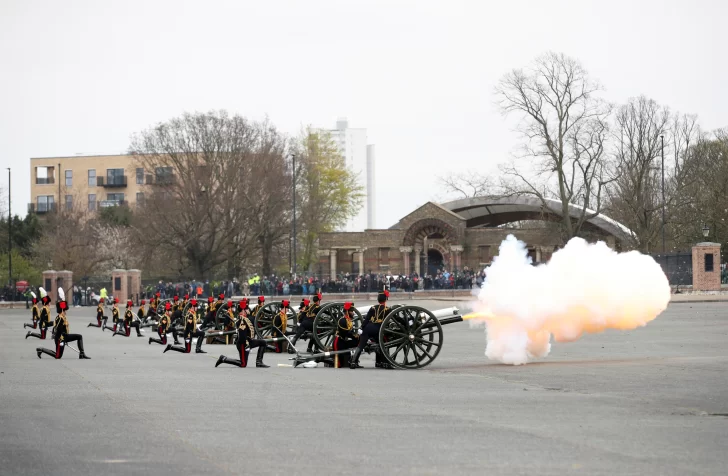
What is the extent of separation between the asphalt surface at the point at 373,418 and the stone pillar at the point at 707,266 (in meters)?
33.0

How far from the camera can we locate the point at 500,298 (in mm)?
21375

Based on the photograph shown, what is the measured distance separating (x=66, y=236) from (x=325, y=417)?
68117 mm

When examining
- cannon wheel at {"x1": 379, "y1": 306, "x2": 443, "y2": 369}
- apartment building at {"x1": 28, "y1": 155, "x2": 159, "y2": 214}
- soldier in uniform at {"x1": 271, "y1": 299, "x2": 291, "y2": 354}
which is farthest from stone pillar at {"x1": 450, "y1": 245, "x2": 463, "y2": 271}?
cannon wheel at {"x1": 379, "y1": 306, "x2": 443, "y2": 369}

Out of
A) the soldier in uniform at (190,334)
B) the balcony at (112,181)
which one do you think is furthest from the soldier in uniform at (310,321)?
the balcony at (112,181)

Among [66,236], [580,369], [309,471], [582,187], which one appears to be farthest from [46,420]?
[66,236]

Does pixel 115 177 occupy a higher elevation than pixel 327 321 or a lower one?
higher

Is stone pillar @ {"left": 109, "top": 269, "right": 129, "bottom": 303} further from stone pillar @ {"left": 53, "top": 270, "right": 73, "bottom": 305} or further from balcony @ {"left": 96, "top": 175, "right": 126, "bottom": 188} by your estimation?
balcony @ {"left": 96, "top": 175, "right": 126, "bottom": 188}

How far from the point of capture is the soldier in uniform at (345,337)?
2170 centimetres

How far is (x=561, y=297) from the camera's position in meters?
21.3

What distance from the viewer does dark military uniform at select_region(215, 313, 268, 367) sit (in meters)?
21.5

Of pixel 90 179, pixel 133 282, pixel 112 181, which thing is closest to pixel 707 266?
pixel 133 282

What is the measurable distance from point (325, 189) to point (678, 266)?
1516 inches

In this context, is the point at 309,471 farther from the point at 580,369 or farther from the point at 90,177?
the point at 90,177

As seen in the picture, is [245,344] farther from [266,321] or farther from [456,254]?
[456,254]
